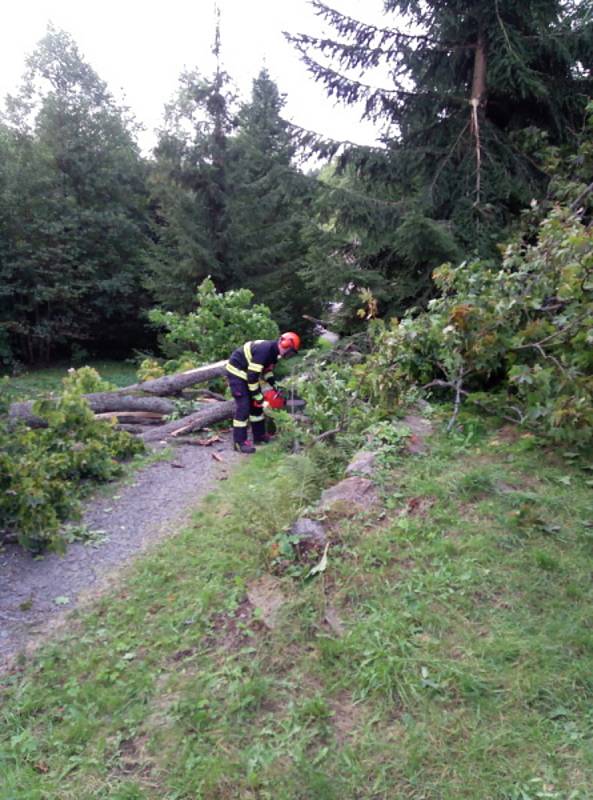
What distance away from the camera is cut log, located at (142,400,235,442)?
731 centimetres

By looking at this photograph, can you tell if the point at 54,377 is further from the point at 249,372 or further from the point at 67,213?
the point at 249,372

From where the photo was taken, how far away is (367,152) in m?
9.18

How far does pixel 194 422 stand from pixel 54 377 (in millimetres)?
11051

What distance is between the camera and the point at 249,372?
6684 mm

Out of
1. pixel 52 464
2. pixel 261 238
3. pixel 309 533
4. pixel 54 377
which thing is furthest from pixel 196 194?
pixel 309 533

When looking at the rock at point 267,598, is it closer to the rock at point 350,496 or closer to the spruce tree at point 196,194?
the rock at point 350,496

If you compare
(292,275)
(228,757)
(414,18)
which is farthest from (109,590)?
(292,275)

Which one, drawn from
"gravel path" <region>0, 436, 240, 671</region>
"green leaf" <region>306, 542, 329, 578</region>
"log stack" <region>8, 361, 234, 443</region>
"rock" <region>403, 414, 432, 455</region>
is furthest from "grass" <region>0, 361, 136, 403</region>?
"green leaf" <region>306, 542, 329, 578</region>

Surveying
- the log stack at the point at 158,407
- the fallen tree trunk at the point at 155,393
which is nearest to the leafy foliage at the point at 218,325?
the fallen tree trunk at the point at 155,393

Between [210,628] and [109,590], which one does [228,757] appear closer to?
[210,628]

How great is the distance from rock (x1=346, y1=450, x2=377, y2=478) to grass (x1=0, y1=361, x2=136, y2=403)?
11196mm

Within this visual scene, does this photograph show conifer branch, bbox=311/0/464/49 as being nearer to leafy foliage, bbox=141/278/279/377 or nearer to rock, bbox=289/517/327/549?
leafy foliage, bbox=141/278/279/377

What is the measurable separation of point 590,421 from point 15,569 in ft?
13.2

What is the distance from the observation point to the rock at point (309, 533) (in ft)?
11.1
